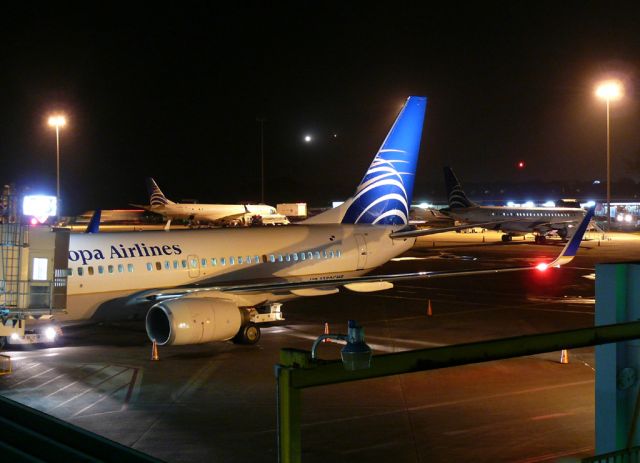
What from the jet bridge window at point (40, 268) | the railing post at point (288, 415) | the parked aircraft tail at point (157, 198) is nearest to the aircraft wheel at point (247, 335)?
the jet bridge window at point (40, 268)

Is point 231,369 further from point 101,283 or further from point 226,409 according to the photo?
point 101,283

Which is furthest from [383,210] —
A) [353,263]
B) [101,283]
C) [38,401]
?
[38,401]

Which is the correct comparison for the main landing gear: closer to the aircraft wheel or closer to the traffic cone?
the aircraft wheel

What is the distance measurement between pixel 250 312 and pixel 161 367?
3278mm

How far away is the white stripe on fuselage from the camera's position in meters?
18.9

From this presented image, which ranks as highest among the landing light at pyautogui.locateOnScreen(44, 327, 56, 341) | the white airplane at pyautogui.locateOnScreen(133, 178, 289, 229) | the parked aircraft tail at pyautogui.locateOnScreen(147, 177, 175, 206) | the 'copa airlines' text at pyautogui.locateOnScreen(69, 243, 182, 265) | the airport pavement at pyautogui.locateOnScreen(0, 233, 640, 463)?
the parked aircraft tail at pyautogui.locateOnScreen(147, 177, 175, 206)

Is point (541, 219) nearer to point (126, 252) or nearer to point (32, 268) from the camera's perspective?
point (126, 252)

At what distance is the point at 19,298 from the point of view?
14.8 m

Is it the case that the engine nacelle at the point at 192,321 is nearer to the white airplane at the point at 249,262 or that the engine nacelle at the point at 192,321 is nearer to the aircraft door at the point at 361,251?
the white airplane at the point at 249,262

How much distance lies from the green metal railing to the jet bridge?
1230cm

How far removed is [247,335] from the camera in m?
18.9

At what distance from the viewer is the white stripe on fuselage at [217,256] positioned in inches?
742

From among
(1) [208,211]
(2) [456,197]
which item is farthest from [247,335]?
(1) [208,211]

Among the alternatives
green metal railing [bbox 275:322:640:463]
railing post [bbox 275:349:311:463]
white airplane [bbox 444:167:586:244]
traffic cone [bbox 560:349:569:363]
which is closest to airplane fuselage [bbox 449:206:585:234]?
white airplane [bbox 444:167:586:244]
